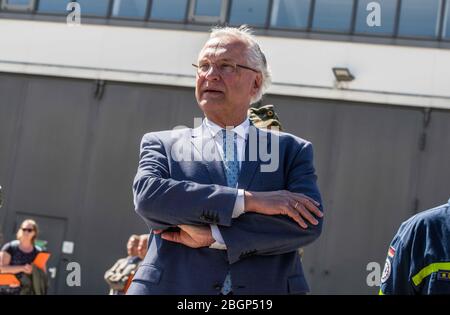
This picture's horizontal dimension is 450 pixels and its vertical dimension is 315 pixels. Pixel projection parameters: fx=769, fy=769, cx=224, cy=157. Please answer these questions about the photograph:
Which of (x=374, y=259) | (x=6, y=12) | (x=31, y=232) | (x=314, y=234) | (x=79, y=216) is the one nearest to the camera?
(x=314, y=234)

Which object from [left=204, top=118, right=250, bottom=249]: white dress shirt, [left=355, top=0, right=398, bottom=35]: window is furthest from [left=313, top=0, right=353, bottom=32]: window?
[left=204, top=118, right=250, bottom=249]: white dress shirt

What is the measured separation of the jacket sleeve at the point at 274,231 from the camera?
2895 millimetres

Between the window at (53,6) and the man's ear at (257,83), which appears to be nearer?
the man's ear at (257,83)

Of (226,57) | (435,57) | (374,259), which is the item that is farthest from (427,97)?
(226,57)

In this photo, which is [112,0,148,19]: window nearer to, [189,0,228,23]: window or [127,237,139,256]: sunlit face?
[189,0,228,23]: window

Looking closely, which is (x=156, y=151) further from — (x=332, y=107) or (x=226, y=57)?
(x=332, y=107)

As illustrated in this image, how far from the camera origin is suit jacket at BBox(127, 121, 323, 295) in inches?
113

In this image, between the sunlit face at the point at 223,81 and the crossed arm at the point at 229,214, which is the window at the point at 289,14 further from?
the crossed arm at the point at 229,214

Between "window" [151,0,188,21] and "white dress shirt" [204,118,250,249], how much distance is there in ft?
46.6

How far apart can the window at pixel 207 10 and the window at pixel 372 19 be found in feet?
9.64

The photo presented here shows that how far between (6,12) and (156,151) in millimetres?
15957

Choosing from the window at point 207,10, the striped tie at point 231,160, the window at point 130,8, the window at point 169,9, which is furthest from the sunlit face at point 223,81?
→ the window at point 130,8

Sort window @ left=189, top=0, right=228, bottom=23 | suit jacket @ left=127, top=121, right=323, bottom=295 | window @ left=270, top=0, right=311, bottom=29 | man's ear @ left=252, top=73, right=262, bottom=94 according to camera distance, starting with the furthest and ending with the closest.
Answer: window @ left=189, top=0, right=228, bottom=23 → window @ left=270, top=0, right=311, bottom=29 → man's ear @ left=252, top=73, right=262, bottom=94 → suit jacket @ left=127, top=121, right=323, bottom=295

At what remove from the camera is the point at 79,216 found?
1691 cm
